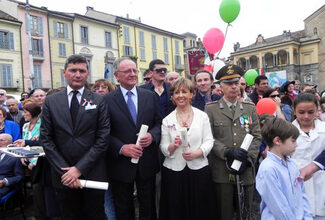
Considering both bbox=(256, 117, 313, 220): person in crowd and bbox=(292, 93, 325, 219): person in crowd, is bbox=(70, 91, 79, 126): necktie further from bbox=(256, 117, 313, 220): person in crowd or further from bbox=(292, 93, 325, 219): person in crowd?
bbox=(292, 93, 325, 219): person in crowd

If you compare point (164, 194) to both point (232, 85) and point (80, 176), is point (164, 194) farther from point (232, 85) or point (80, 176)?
point (232, 85)

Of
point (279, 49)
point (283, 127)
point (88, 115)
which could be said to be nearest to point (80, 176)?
point (88, 115)

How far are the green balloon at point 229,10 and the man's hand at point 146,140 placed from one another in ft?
16.3

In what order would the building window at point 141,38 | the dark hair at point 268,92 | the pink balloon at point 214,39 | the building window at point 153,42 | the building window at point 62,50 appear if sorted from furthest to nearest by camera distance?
the building window at point 153,42
the building window at point 141,38
the building window at point 62,50
the pink balloon at point 214,39
the dark hair at point 268,92

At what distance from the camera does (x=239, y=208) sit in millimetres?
2900

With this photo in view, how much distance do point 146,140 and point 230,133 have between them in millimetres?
1022

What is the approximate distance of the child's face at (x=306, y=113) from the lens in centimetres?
264

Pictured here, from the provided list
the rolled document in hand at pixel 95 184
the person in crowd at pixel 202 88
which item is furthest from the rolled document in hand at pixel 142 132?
the person in crowd at pixel 202 88

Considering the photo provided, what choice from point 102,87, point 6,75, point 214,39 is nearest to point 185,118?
point 102,87

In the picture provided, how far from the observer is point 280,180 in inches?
83.0

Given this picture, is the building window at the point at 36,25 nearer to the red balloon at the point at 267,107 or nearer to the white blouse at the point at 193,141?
the red balloon at the point at 267,107

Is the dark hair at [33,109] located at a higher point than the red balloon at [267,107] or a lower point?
higher

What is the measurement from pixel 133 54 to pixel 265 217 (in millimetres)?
33757

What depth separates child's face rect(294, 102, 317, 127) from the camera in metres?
2.64
